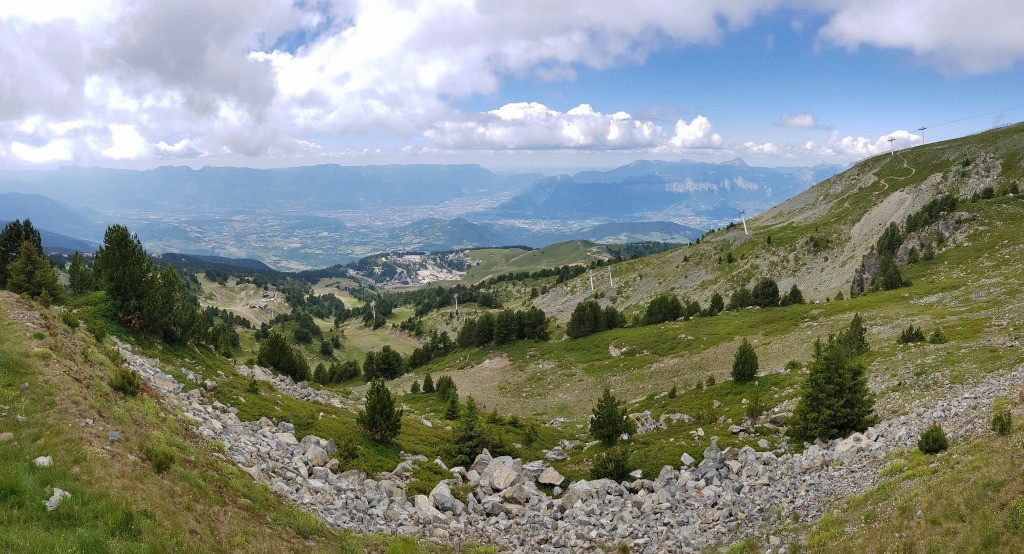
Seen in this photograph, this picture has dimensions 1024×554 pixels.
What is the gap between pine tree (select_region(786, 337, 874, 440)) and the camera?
22.5m

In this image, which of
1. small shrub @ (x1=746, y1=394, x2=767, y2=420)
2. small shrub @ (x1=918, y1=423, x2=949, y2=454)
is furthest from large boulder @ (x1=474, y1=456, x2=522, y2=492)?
small shrub @ (x1=918, y1=423, x2=949, y2=454)

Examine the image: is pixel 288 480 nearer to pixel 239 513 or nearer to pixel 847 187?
pixel 239 513

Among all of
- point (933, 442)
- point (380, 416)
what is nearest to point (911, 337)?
point (933, 442)

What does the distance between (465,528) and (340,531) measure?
5.00 meters

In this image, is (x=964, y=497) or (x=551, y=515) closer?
→ (x=964, y=497)

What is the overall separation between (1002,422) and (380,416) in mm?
26536

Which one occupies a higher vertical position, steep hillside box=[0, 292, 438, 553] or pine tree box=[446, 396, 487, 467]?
steep hillside box=[0, 292, 438, 553]

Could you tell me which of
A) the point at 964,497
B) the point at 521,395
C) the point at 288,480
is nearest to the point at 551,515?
the point at 288,480

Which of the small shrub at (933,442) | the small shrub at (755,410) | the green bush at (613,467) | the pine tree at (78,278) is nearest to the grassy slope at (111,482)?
the green bush at (613,467)

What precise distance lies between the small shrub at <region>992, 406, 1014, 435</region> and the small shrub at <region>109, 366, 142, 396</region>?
3165 centimetres

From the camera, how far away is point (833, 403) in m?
22.7

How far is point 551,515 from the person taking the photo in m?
20.3

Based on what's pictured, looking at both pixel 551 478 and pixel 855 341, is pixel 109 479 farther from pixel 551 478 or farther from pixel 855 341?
pixel 855 341

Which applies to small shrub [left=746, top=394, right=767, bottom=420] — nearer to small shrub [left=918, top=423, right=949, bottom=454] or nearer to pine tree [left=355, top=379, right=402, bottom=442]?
small shrub [left=918, top=423, right=949, bottom=454]
